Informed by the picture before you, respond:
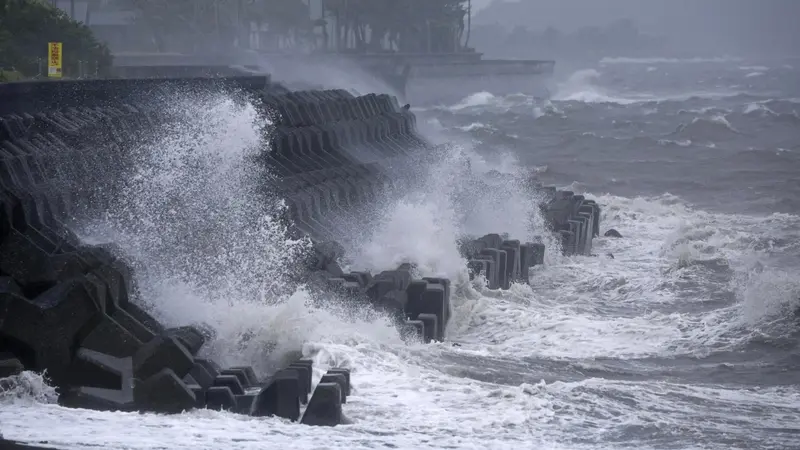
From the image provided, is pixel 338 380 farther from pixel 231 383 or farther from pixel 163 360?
pixel 163 360

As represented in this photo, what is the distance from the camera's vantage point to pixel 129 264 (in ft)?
37.8

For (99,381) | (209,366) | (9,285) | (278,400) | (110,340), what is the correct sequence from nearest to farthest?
(278,400), (99,381), (110,340), (209,366), (9,285)

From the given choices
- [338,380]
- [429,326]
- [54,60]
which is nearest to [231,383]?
[338,380]

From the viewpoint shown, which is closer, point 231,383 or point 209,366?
point 231,383

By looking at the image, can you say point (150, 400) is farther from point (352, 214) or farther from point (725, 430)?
point (352, 214)

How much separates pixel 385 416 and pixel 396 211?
8.48 metres

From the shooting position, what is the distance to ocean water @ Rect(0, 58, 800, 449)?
846 centimetres

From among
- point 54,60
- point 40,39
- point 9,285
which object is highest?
point 40,39

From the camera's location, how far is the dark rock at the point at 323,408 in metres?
8.40

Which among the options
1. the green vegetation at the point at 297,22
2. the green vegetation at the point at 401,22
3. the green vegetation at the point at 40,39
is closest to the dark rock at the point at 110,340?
the green vegetation at the point at 40,39

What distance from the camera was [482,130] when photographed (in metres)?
49.9

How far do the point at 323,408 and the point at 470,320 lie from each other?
5.26m

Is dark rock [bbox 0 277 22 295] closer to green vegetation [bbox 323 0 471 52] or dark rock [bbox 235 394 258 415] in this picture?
dark rock [bbox 235 394 258 415]

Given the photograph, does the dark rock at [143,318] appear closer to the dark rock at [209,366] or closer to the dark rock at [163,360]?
the dark rock at [209,366]
